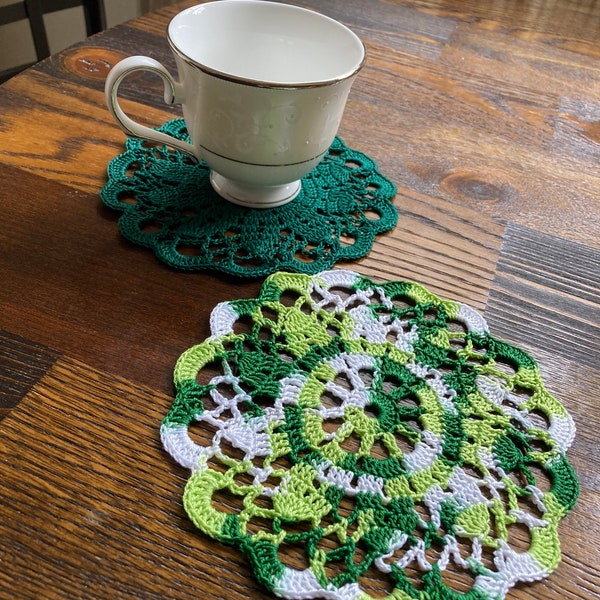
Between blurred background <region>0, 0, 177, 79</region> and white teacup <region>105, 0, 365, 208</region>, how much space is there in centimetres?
82

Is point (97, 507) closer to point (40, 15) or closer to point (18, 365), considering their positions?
point (18, 365)

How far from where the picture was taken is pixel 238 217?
0.52 m

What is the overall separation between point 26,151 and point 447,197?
40 centimetres

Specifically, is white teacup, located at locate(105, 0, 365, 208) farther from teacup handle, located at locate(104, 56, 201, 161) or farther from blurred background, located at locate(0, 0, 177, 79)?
blurred background, located at locate(0, 0, 177, 79)

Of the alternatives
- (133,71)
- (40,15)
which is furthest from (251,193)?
(40,15)

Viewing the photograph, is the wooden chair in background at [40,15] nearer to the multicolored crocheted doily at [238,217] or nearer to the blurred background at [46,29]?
the blurred background at [46,29]

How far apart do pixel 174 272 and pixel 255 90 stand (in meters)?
0.15

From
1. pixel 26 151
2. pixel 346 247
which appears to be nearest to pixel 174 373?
pixel 346 247

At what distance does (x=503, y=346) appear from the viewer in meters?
0.44

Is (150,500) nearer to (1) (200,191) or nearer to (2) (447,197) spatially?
(1) (200,191)

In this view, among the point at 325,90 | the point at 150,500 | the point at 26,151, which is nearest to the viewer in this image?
the point at 150,500

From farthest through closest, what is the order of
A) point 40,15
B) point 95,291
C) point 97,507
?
1. point 40,15
2. point 95,291
3. point 97,507

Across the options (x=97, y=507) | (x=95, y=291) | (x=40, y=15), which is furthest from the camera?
(x=40, y=15)

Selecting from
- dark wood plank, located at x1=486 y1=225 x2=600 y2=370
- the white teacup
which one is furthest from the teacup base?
dark wood plank, located at x1=486 y1=225 x2=600 y2=370
